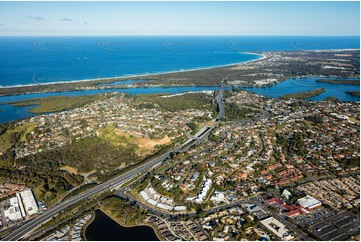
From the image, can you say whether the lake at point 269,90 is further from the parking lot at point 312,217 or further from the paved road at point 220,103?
the parking lot at point 312,217

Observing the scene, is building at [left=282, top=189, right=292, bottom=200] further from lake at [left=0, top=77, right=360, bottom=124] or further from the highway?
lake at [left=0, top=77, right=360, bottom=124]

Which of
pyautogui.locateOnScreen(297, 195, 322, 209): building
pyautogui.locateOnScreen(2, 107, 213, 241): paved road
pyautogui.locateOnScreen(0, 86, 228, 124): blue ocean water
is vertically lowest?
pyautogui.locateOnScreen(0, 86, 228, 124): blue ocean water

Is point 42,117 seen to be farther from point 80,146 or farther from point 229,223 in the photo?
point 229,223

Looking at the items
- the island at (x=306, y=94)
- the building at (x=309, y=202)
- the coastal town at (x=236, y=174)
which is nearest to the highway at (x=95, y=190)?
the coastal town at (x=236, y=174)

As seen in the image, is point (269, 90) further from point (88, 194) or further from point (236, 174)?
point (88, 194)

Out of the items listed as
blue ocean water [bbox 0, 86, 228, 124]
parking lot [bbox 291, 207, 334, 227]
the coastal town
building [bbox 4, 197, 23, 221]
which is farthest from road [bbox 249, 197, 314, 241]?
blue ocean water [bbox 0, 86, 228, 124]

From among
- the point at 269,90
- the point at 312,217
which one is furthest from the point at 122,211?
the point at 269,90

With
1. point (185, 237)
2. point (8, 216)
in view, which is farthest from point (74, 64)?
point (185, 237)
